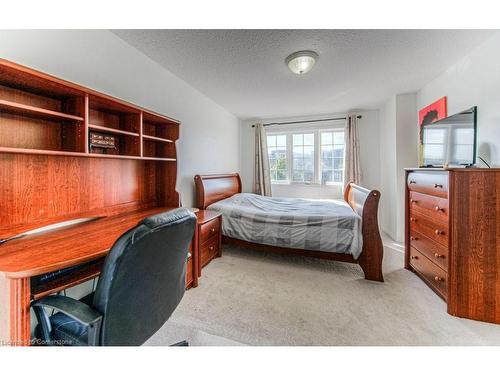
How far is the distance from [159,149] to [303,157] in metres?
3.07

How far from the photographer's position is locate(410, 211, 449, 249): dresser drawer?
5.29 ft

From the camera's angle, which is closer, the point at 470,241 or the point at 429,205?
the point at 470,241

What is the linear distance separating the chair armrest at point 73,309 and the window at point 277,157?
4.05 meters

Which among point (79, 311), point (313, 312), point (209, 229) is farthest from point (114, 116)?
point (313, 312)

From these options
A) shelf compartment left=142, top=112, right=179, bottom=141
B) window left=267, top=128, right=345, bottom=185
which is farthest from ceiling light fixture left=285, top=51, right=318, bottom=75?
window left=267, top=128, right=345, bottom=185

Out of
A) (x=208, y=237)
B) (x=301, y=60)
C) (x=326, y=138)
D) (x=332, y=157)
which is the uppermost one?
(x=301, y=60)

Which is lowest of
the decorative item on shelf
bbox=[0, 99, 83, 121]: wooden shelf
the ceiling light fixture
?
the decorative item on shelf

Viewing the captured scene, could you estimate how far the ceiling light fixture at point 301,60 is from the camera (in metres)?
1.88

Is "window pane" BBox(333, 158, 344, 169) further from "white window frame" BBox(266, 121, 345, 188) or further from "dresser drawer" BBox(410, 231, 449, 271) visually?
"dresser drawer" BBox(410, 231, 449, 271)

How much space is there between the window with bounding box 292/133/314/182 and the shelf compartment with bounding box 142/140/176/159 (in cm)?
293

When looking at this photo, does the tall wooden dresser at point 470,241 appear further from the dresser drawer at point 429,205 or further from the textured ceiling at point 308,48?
the textured ceiling at point 308,48

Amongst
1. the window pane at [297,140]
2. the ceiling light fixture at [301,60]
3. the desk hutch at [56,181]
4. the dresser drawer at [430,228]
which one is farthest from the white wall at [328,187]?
the desk hutch at [56,181]

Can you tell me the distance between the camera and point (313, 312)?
5.18 ft

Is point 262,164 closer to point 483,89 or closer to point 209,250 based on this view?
point 209,250
